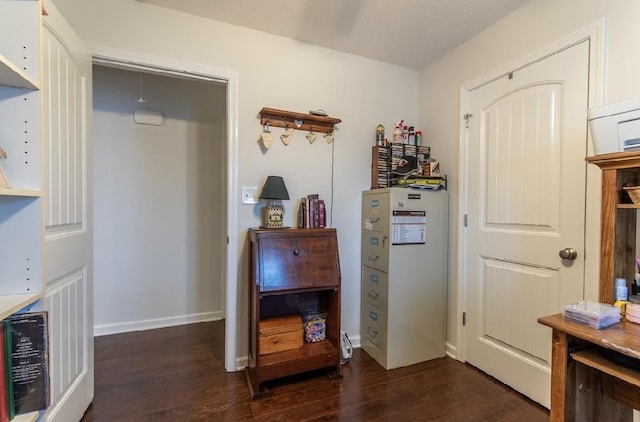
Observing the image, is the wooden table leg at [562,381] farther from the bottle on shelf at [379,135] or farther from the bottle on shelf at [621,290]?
the bottle on shelf at [379,135]

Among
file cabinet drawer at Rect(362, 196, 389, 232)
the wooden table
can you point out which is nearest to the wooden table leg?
the wooden table

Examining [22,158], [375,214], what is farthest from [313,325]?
[22,158]

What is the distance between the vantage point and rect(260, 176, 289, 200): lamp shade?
2074mm

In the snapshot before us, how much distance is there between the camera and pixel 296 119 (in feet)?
7.59

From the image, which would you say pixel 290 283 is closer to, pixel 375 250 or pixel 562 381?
pixel 375 250

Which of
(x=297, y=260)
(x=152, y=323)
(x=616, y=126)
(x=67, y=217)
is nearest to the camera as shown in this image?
(x=616, y=126)

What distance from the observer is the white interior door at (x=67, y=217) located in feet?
4.31

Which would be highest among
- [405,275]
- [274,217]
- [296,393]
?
[274,217]

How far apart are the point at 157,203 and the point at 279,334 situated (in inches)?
72.4

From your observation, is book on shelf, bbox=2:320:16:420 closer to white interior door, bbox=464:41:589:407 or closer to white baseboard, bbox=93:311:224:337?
white baseboard, bbox=93:311:224:337

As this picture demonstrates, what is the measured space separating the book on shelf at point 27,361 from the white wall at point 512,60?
2396 millimetres

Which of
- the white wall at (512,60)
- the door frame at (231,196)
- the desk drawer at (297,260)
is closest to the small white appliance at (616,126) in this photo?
the white wall at (512,60)

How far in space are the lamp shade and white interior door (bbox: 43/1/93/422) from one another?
1027 mm

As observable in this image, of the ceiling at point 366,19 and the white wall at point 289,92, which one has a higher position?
the ceiling at point 366,19
